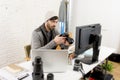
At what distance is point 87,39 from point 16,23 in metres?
1.57

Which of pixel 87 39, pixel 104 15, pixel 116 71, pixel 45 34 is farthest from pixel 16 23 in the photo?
pixel 116 71

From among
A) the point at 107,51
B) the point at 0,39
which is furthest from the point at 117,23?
the point at 0,39

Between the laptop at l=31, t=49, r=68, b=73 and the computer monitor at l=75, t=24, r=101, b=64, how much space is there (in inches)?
10.2

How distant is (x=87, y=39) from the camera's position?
1895 mm

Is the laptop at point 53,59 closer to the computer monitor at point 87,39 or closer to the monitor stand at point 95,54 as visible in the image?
the computer monitor at point 87,39

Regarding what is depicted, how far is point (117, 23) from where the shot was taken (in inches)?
141

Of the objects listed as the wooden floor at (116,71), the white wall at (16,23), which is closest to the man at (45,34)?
the white wall at (16,23)

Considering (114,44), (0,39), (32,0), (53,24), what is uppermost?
(32,0)

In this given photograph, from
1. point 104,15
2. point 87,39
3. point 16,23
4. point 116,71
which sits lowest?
point 116,71

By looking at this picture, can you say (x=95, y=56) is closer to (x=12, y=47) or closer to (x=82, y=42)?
(x=82, y=42)

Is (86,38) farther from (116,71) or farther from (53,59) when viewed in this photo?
(116,71)

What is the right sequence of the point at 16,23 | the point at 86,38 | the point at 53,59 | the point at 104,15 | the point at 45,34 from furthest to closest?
the point at 104,15
the point at 16,23
the point at 45,34
the point at 86,38
the point at 53,59

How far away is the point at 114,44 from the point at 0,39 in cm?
243

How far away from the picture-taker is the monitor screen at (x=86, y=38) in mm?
1790
